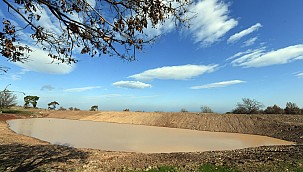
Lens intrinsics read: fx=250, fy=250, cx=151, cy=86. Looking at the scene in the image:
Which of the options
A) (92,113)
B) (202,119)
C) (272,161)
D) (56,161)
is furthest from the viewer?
(92,113)

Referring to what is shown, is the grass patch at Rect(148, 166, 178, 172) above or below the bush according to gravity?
below

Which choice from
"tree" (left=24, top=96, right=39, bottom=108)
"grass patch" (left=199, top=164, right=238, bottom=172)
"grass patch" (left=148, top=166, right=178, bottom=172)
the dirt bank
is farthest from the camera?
"tree" (left=24, top=96, right=39, bottom=108)

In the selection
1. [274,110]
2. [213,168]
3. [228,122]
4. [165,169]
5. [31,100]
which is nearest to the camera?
[213,168]

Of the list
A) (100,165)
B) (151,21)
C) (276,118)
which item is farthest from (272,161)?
(276,118)

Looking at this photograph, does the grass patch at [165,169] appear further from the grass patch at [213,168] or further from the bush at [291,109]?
the bush at [291,109]

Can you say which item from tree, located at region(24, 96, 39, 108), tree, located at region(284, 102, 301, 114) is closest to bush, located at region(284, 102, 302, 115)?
tree, located at region(284, 102, 301, 114)

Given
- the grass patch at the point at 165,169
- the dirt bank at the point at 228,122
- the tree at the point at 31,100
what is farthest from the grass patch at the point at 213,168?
the tree at the point at 31,100

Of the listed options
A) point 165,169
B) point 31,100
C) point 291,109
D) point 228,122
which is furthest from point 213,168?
point 31,100

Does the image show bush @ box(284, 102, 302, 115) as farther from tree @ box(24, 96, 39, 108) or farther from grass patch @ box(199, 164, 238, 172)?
tree @ box(24, 96, 39, 108)

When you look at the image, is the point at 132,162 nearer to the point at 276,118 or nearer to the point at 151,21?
the point at 151,21

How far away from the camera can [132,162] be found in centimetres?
1032

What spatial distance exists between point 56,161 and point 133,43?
738 centimetres

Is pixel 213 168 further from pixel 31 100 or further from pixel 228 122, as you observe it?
pixel 31 100

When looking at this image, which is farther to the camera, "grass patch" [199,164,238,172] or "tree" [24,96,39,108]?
"tree" [24,96,39,108]
